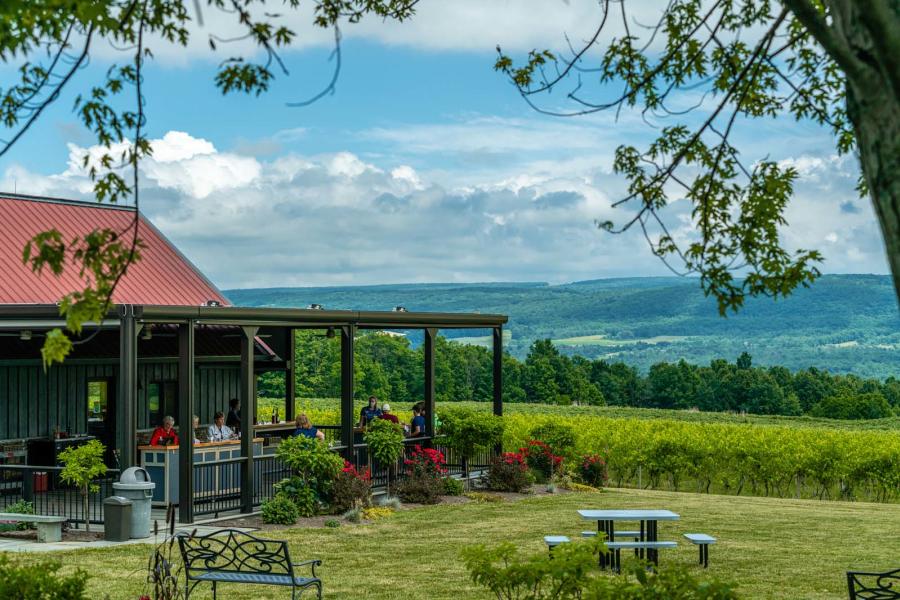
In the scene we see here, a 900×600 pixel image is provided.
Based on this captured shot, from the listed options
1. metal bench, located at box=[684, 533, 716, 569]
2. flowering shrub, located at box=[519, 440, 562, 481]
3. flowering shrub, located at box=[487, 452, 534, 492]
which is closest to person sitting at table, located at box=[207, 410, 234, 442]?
flowering shrub, located at box=[487, 452, 534, 492]

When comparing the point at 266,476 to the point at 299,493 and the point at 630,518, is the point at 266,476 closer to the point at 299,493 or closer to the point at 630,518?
the point at 299,493

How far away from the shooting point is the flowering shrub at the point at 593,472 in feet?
87.7

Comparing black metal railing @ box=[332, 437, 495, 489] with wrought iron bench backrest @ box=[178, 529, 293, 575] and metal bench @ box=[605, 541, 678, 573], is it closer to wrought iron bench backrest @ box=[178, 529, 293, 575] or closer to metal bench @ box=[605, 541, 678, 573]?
wrought iron bench backrest @ box=[178, 529, 293, 575]

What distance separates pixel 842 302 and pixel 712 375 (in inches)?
3211

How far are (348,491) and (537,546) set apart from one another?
4.08 metres

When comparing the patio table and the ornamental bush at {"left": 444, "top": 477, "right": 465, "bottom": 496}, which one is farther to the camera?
the ornamental bush at {"left": 444, "top": 477, "right": 465, "bottom": 496}

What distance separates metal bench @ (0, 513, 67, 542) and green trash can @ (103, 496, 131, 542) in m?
0.67

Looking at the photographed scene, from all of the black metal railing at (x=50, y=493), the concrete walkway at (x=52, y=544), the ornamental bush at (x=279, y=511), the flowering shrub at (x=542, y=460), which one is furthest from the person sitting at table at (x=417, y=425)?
the concrete walkway at (x=52, y=544)

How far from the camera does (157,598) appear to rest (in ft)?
29.5

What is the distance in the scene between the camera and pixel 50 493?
21359mm

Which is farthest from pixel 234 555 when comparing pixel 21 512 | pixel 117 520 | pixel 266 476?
pixel 266 476

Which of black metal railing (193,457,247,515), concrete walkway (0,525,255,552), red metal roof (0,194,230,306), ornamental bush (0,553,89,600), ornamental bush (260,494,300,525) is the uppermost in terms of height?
red metal roof (0,194,230,306)

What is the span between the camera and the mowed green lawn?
13.9 metres

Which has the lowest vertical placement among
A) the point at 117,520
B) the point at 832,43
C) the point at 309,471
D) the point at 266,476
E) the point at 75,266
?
the point at 117,520
